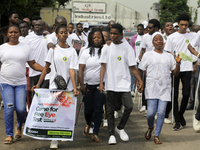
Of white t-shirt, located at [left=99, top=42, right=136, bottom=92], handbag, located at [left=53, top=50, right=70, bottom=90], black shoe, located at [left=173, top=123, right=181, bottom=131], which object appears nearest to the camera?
handbag, located at [left=53, top=50, right=70, bottom=90]

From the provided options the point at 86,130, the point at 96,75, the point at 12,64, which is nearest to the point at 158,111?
the point at 96,75

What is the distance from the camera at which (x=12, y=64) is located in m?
6.29

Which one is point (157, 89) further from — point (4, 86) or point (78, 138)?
point (4, 86)

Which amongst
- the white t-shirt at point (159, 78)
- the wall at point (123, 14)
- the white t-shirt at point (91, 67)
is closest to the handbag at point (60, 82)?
the white t-shirt at point (91, 67)

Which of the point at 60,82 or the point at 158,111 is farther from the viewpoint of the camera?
the point at 158,111

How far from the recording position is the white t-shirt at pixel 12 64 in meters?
6.25

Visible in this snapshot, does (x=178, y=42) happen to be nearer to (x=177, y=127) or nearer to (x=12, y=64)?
(x=177, y=127)

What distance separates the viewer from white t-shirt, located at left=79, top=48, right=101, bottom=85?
6.66m

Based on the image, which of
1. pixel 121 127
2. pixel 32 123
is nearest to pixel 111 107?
pixel 121 127

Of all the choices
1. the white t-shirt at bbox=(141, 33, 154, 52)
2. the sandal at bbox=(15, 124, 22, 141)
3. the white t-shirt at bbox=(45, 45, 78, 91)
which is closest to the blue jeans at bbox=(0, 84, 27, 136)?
the sandal at bbox=(15, 124, 22, 141)

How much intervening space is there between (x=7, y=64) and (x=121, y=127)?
2.31 m

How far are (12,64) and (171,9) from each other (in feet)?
199

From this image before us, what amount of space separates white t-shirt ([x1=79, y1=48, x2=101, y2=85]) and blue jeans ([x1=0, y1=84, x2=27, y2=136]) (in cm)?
117

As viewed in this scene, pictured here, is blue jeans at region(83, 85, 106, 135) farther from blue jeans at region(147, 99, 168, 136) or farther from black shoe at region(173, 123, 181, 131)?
black shoe at region(173, 123, 181, 131)
